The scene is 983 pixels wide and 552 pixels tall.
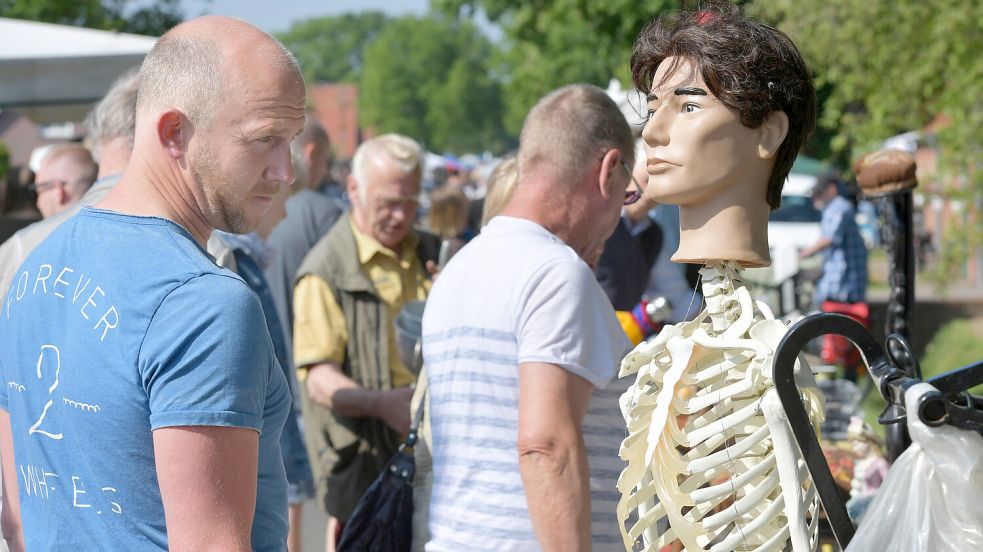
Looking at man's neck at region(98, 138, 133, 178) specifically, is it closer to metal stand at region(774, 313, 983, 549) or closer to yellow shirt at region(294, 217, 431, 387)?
yellow shirt at region(294, 217, 431, 387)

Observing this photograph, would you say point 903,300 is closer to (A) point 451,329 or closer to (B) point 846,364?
(A) point 451,329

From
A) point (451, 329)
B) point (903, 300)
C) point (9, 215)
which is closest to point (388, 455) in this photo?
point (451, 329)

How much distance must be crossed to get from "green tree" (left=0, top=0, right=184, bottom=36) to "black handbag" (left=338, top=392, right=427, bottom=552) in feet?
66.7

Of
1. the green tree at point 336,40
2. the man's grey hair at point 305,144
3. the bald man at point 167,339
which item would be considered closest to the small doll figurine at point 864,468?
the bald man at point 167,339

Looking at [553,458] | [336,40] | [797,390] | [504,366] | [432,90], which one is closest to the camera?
[797,390]

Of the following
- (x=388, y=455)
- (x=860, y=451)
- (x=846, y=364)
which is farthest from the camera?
(x=846, y=364)

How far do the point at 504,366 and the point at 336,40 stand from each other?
13513cm

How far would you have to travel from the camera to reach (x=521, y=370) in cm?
234

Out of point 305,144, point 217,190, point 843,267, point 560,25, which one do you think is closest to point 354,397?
point 305,144

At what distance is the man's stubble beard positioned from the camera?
1.69 meters

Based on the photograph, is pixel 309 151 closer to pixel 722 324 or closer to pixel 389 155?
pixel 389 155

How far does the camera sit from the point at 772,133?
1828 mm

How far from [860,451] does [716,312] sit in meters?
1.74

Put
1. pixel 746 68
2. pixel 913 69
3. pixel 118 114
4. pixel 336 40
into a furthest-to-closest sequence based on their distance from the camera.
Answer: pixel 336 40, pixel 913 69, pixel 118 114, pixel 746 68
